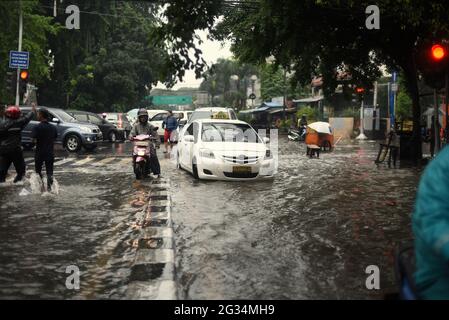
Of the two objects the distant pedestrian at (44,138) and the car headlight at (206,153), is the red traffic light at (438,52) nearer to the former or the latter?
the car headlight at (206,153)

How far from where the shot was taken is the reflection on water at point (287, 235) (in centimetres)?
521

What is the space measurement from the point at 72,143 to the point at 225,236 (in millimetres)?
16863

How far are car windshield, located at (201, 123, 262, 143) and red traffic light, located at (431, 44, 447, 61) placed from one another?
4.78 meters

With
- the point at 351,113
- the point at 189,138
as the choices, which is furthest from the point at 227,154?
the point at 351,113

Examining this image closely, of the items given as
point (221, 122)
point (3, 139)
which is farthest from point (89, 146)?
point (3, 139)

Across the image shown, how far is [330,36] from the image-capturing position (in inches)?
668

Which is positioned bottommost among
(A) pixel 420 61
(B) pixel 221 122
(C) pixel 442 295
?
(C) pixel 442 295

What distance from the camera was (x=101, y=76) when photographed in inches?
1842

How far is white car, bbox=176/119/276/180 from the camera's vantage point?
12.9 m

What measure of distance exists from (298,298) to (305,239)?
2.40 meters

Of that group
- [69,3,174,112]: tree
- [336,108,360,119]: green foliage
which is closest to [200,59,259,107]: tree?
[69,3,174,112]: tree

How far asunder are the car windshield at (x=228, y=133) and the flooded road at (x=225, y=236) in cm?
144

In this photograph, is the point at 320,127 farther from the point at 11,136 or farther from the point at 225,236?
the point at 225,236

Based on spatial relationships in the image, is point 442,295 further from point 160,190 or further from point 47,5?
point 47,5
